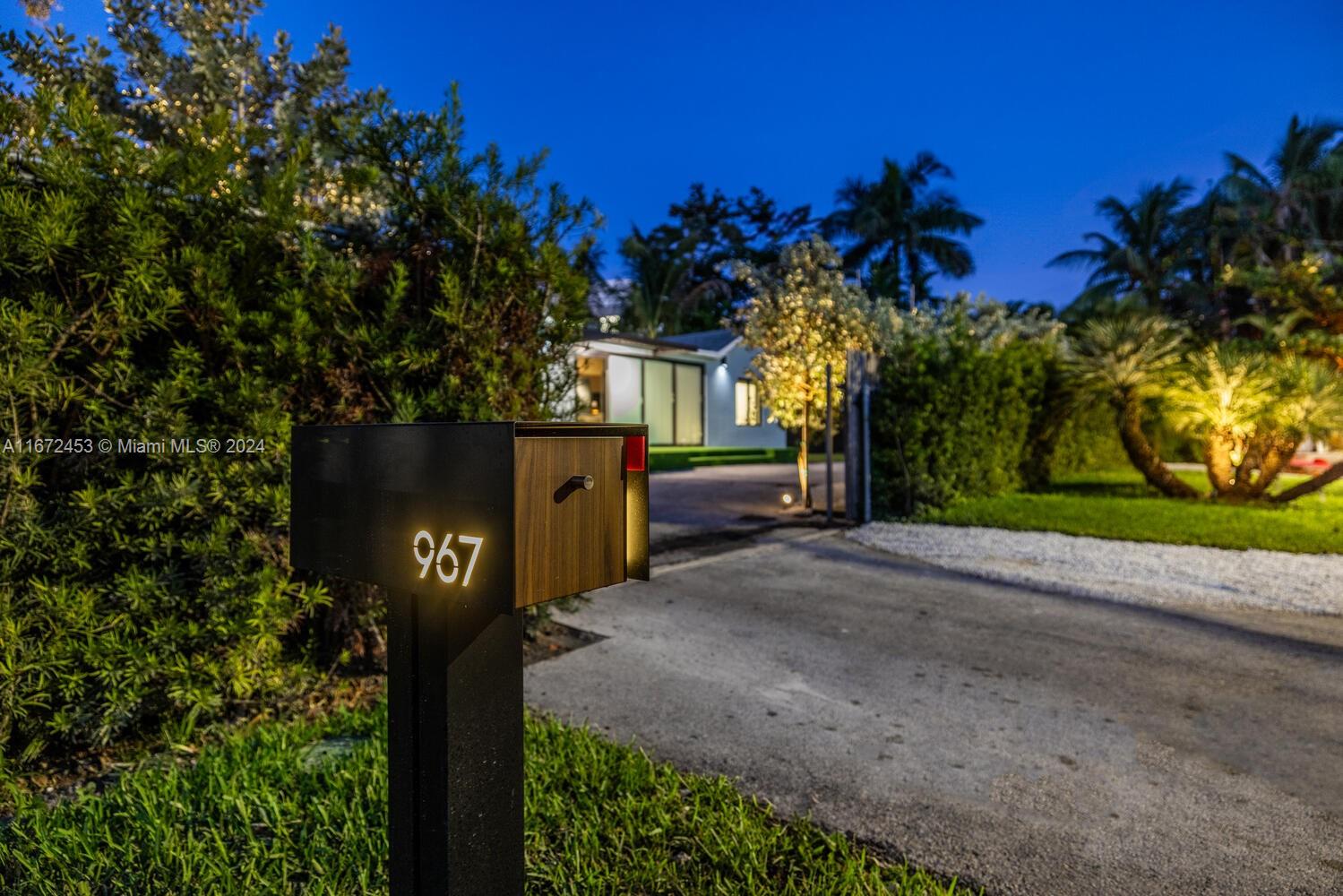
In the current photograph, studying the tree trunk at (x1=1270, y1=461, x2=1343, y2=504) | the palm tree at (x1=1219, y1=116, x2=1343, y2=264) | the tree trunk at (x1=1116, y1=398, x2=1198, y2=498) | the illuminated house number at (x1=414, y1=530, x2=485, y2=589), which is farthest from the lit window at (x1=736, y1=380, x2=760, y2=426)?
A: the illuminated house number at (x1=414, y1=530, x2=485, y2=589)

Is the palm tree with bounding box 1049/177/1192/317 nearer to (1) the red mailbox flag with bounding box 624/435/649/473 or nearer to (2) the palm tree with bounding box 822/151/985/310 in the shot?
(2) the palm tree with bounding box 822/151/985/310

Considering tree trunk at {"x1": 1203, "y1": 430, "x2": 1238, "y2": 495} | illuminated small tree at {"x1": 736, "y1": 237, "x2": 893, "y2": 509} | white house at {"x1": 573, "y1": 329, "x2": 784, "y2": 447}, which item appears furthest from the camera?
white house at {"x1": 573, "y1": 329, "x2": 784, "y2": 447}

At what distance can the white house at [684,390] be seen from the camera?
67.0 ft

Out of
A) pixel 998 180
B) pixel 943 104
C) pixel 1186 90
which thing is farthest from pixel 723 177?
pixel 1186 90

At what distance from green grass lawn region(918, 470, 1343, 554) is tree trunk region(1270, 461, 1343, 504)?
175mm

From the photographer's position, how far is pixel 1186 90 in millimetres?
85188

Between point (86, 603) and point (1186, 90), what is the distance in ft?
379

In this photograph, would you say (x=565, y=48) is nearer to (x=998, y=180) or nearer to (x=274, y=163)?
(x=274, y=163)

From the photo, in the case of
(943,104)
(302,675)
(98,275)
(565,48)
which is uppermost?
(943,104)

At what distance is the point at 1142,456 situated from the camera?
34.4ft

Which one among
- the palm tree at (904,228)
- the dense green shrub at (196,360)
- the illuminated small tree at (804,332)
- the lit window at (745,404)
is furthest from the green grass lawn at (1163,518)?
the palm tree at (904,228)

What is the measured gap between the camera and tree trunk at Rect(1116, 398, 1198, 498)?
10.2m

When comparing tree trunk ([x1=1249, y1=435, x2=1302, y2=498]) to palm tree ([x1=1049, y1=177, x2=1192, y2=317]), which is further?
palm tree ([x1=1049, y1=177, x2=1192, y2=317])

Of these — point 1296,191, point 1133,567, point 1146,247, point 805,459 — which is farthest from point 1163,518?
point 1146,247
